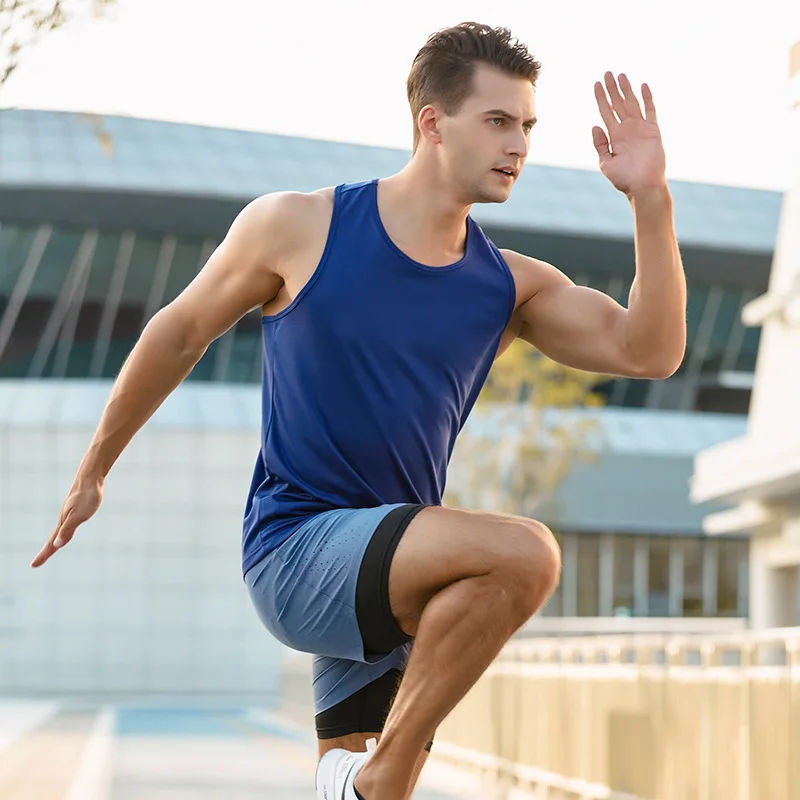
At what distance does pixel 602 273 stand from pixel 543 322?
47.4 meters

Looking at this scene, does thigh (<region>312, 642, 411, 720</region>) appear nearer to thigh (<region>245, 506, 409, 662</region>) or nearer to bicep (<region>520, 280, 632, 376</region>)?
thigh (<region>245, 506, 409, 662</region>)

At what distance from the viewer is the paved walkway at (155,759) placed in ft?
50.1

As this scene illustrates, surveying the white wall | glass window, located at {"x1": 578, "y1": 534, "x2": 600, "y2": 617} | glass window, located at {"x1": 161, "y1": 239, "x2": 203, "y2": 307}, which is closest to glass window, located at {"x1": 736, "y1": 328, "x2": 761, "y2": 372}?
glass window, located at {"x1": 578, "y1": 534, "x2": 600, "y2": 617}

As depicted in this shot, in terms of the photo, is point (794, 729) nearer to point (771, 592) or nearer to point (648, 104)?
point (648, 104)

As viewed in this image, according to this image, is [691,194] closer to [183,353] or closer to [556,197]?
[556,197]

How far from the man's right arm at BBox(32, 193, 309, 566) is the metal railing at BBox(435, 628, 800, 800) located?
605cm

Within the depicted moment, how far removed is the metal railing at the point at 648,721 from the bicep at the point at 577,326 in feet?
18.8

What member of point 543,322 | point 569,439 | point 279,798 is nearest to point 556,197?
point 569,439

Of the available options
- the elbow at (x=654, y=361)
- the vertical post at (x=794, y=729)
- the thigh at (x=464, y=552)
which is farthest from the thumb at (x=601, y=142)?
the vertical post at (x=794, y=729)

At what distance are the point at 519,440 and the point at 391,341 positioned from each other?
3686cm

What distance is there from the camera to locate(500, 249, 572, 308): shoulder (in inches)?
151

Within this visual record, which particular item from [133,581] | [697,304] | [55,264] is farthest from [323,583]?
[697,304]

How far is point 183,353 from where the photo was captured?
386 centimetres

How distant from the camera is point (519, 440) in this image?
132 ft
